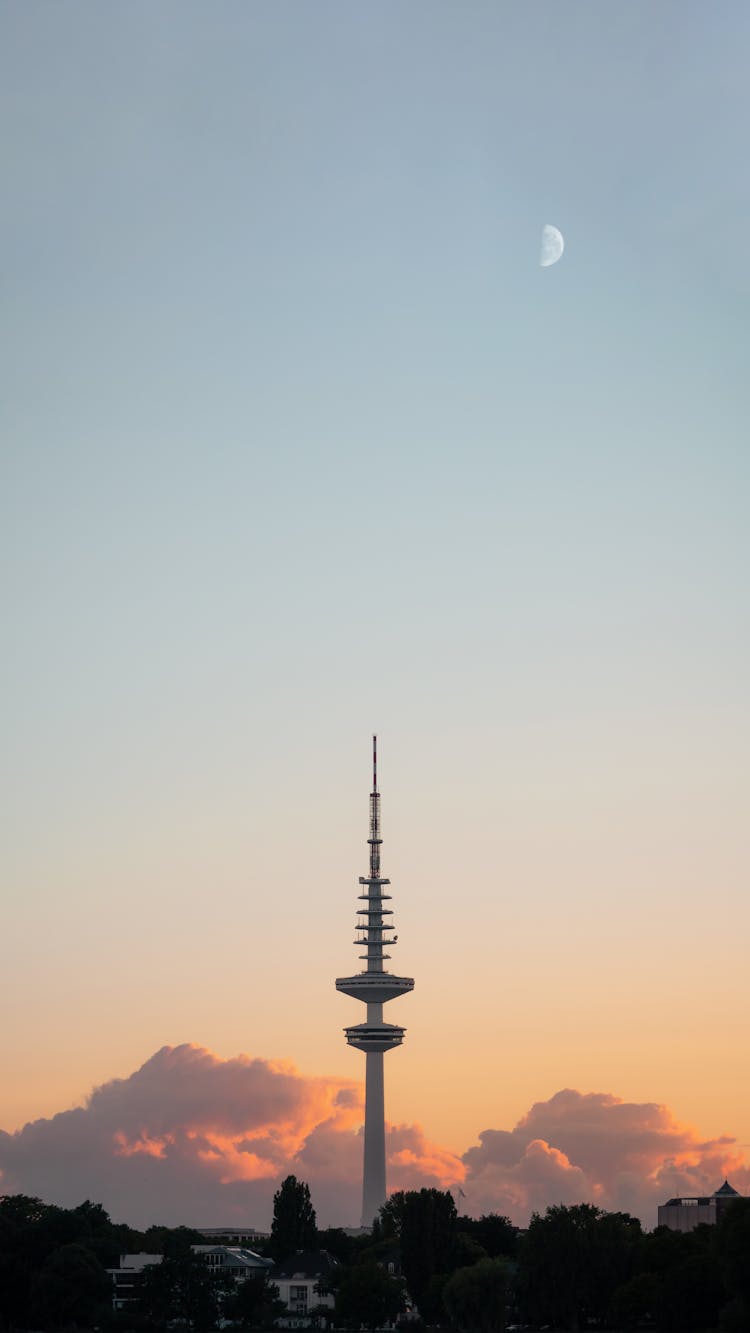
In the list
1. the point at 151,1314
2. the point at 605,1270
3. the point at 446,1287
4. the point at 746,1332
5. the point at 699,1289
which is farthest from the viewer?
the point at 151,1314

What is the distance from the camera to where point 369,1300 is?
641 ft

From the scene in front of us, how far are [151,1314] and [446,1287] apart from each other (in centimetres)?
3428

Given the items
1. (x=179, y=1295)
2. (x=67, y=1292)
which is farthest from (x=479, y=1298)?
(x=67, y=1292)

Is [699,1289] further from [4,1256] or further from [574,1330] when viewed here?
[4,1256]

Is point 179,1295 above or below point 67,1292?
above

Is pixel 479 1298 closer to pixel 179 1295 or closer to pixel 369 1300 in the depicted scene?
pixel 369 1300

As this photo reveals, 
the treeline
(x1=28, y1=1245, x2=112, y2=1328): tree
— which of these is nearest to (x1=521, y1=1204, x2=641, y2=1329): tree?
the treeline

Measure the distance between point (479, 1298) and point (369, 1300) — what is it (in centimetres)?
2150

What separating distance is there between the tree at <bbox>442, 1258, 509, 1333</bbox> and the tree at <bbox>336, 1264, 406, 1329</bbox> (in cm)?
1661

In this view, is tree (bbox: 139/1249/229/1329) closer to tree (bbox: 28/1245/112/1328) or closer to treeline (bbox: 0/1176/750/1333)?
treeline (bbox: 0/1176/750/1333)

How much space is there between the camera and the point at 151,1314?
194 meters

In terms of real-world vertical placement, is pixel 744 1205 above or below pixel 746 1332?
above

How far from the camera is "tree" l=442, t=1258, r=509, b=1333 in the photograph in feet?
584

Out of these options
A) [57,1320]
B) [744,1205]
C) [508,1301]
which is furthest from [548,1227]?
[57,1320]
